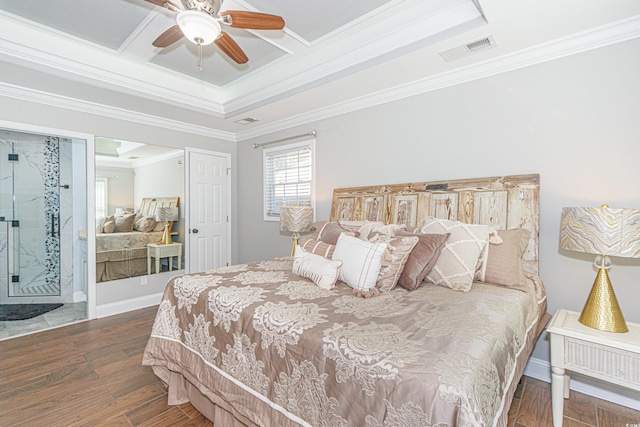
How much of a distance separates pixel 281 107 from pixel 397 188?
172 cm

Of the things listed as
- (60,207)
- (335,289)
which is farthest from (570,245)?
(60,207)

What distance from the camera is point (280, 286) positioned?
1922 millimetres

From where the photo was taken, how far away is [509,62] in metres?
2.42

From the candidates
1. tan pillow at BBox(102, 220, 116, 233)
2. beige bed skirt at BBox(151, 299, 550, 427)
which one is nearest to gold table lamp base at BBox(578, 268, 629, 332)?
beige bed skirt at BBox(151, 299, 550, 427)

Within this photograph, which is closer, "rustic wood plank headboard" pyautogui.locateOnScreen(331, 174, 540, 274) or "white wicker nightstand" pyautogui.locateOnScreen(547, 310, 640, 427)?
"white wicker nightstand" pyautogui.locateOnScreen(547, 310, 640, 427)

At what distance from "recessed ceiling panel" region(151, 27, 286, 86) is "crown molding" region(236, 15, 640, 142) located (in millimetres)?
942

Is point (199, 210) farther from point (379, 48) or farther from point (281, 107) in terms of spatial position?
point (379, 48)

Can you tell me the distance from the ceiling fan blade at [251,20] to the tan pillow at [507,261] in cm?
209

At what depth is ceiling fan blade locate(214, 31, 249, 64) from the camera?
80.8 inches

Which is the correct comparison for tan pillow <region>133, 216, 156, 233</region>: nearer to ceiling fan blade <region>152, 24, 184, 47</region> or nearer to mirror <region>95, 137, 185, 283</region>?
mirror <region>95, 137, 185, 283</region>

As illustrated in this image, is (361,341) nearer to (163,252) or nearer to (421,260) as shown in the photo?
(421,260)

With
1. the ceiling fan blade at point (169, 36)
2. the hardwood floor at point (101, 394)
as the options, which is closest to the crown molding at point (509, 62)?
the ceiling fan blade at point (169, 36)

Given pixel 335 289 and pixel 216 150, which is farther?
pixel 216 150

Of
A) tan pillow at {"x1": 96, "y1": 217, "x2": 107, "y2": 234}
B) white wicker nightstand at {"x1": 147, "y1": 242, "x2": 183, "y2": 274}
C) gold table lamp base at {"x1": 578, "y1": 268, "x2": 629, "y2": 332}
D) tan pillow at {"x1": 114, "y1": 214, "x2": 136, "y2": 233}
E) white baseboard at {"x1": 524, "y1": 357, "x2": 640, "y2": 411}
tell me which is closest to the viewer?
gold table lamp base at {"x1": 578, "y1": 268, "x2": 629, "y2": 332}
